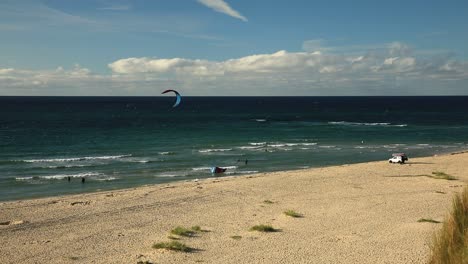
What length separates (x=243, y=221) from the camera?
Answer: 20953mm

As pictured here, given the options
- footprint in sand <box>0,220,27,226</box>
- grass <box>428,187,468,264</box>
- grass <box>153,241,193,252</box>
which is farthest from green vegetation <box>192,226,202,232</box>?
grass <box>428,187,468,264</box>

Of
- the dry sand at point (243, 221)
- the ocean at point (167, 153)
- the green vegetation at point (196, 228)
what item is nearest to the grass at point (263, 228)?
the dry sand at point (243, 221)

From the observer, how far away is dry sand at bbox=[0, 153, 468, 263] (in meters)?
16.4

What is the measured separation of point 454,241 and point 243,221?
1341 centimetres

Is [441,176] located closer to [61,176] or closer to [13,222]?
[13,222]

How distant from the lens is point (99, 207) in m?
24.5

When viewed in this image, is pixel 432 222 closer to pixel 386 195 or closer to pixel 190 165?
pixel 386 195

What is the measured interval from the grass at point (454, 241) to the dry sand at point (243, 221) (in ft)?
19.8

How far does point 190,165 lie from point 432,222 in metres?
25.6

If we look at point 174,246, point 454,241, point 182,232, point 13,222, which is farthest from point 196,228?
point 454,241

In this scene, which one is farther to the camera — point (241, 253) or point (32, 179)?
point (32, 179)

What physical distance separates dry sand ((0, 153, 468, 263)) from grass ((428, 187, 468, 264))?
6.03 metres

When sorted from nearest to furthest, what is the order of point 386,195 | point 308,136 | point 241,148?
point 386,195
point 241,148
point 308,136

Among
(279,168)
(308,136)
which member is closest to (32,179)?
(279,168)
